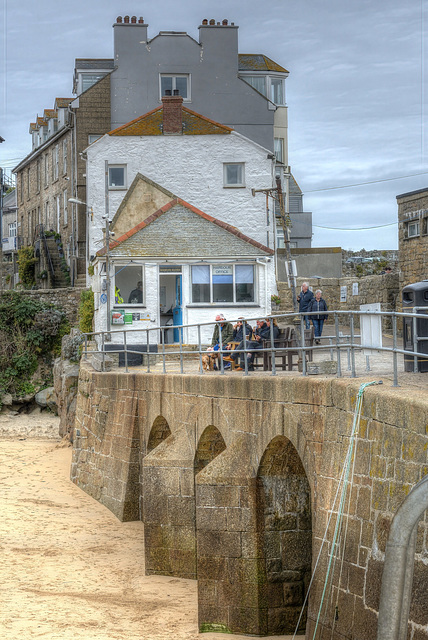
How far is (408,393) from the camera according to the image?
853 cm

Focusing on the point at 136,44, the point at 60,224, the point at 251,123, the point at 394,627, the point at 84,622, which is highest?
the point at 136,44

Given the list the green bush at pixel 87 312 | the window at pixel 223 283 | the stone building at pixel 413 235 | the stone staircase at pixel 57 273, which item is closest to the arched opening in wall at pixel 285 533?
the stone building at pixel 413 235

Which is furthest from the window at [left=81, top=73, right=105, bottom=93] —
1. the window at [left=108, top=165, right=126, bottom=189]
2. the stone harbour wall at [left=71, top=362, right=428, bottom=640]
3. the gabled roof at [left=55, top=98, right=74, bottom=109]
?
the stone harbour wall at [left=71, top=362, right=428, bottom=640]

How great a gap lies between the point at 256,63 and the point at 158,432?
84.8ft

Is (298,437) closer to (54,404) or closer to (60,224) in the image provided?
(54,404)

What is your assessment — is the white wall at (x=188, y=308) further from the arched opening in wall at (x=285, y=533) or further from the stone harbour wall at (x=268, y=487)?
the arched opening in wall at (x=285, y=533)

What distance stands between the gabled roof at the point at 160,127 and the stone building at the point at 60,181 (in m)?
5.25

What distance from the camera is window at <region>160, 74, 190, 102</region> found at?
1441 inches

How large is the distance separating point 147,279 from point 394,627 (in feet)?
70.1

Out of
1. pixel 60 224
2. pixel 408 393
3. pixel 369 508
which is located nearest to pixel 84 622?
pixel 369 508

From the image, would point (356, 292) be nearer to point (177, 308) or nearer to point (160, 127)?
point (177, 308)

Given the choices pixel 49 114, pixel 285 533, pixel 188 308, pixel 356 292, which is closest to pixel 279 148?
pixel 49 114

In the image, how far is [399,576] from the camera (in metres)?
7.00

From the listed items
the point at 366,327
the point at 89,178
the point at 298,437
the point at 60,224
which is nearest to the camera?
the point at 366,327
